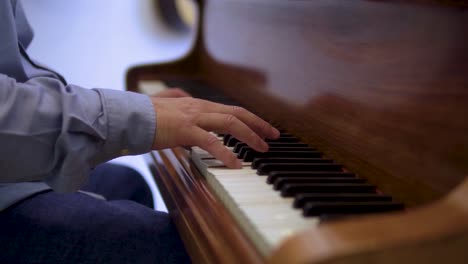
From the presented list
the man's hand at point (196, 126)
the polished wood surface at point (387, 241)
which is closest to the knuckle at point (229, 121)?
the man's hand at point (196, 126)

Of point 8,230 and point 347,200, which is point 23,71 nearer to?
point 8,230

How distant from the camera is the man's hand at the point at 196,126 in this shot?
822 mm

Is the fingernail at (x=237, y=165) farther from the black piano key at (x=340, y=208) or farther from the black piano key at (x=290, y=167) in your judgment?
the black piano key at (x=340, y=208)

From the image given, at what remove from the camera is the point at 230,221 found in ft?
2.11

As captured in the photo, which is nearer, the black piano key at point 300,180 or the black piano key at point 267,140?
the black piano key at point 300,180

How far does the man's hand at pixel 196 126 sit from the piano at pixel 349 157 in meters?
0.03

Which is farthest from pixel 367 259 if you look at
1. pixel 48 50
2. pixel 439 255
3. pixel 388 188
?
pixel 48 50

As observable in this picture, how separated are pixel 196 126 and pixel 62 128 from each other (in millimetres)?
191

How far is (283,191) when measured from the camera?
2.20 feet

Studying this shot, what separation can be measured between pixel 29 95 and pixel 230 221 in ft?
1.11

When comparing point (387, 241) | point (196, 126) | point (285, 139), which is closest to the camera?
point (387, 241)

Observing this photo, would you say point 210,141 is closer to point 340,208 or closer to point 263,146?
point 263,146

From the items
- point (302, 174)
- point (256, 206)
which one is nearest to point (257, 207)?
point (256, 206)

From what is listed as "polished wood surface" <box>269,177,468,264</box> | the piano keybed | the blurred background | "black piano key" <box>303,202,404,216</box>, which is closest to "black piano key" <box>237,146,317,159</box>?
the piano keybed
